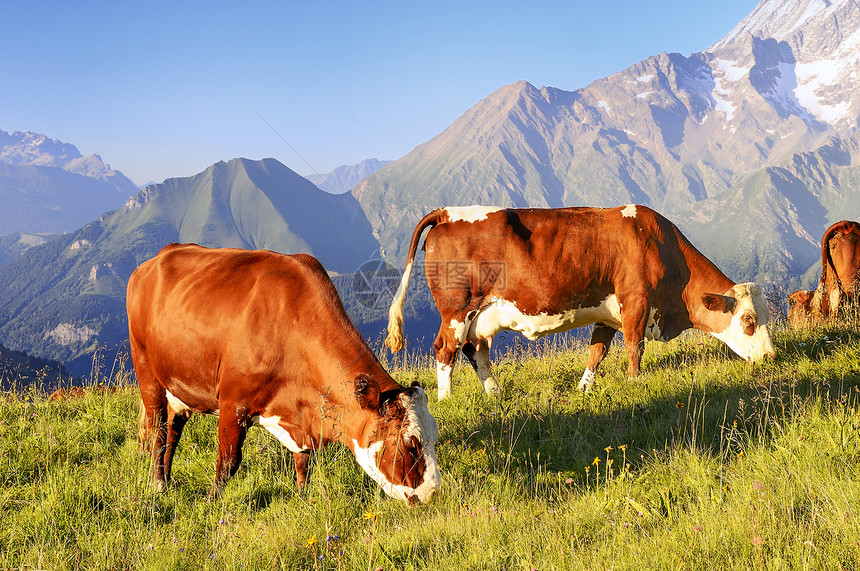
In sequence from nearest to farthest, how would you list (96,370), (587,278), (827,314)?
(587,278)
(96,370)
(827,314)

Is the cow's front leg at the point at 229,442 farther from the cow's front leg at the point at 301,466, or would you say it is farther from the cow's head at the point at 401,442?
the cow's head at the point at 401,442

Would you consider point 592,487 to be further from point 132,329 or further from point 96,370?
point 96,370

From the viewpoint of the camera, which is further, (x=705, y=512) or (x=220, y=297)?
(x=220, y=297)

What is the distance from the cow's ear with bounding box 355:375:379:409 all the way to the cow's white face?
6448mm

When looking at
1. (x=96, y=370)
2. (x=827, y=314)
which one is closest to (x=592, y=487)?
(x=96, y=370)

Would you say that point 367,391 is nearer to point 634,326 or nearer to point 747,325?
point 634,326

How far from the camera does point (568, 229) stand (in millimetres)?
8938

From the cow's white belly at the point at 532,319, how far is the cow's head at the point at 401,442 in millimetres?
4254

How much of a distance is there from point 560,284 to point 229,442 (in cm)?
532

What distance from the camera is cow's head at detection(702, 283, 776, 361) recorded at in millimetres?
8727

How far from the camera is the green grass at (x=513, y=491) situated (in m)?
4.04

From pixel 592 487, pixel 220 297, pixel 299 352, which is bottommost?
pixel 592 487

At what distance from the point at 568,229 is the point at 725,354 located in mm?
3264

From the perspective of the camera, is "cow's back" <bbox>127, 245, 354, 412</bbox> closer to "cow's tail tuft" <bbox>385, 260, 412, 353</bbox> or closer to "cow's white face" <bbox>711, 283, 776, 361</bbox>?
"cow's tail tuft" <bbox>385, 260, 412, 353</bbox>
